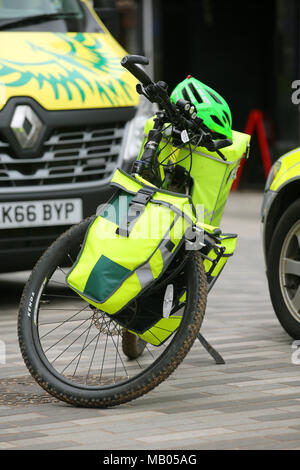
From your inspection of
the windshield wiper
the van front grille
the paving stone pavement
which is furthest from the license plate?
the windshield wiper

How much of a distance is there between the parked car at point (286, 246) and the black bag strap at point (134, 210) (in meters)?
1.52

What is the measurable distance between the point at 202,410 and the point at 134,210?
0.82 m

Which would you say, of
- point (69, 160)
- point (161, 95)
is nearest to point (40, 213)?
point (69, 160)

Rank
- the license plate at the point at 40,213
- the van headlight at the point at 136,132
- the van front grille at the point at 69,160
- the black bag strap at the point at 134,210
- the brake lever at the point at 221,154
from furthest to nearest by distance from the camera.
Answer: the van headlight at the point at 136,132 < the van front grille at the point at 69,160 < the license plate at the point at 40,213 < the brake lever at the point at 221,154 < the black bag strap at the point at 134,210

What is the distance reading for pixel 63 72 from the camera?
7.37 meters

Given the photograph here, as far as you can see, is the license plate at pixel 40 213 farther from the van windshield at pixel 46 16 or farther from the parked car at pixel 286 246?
the parked car at pixel 286 246

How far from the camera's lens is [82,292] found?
460 centimetres

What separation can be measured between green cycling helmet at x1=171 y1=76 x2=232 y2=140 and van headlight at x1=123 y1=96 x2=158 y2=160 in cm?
262

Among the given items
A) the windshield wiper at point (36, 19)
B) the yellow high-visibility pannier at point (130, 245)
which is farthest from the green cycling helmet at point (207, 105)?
the windshield wiper at point (36, 19)

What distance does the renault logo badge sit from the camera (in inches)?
282

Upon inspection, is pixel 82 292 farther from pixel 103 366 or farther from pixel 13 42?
pixel 13 42

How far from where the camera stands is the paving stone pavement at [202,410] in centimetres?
406
